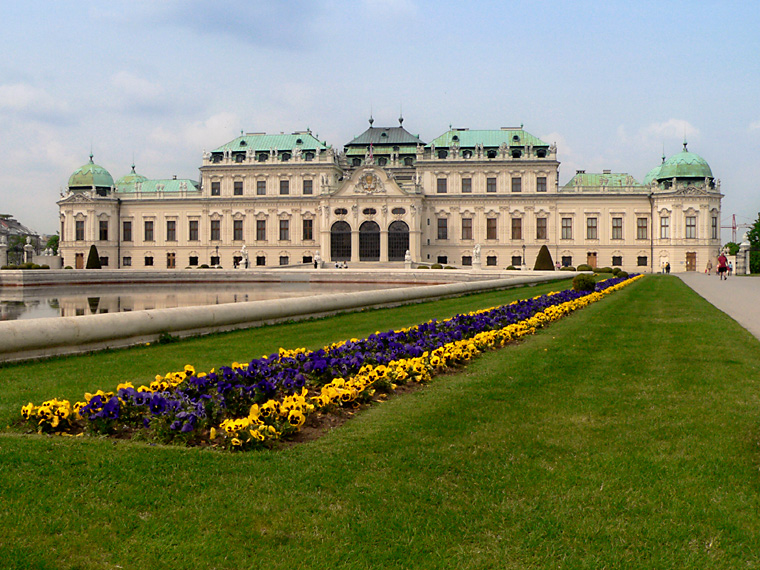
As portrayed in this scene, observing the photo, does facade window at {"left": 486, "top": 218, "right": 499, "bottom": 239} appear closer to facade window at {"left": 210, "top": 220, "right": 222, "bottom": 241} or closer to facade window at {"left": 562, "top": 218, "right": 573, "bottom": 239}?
facade window at {"left": 562, "top": 218, "right": 573, "bottom": 239}

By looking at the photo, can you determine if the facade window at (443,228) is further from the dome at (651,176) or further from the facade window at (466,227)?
the dome at (651,176)

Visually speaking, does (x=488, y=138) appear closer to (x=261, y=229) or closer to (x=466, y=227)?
(x=466, y=227)

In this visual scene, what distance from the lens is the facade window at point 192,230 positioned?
3199 inches

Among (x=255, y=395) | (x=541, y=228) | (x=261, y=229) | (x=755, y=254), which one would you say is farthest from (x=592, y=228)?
(x=255, y=395)

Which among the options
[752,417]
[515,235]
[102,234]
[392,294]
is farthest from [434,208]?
[752,417]

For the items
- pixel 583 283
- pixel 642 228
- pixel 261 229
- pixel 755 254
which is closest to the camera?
pixel 583 283

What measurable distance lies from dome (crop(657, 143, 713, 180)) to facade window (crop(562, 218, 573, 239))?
12.0m

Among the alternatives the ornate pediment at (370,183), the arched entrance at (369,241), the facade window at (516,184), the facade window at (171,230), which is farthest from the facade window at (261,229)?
the facade window at (516,184)

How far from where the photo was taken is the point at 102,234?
3221 inches

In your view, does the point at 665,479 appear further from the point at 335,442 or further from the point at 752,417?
the point at 335,442

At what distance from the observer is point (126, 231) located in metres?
82.7

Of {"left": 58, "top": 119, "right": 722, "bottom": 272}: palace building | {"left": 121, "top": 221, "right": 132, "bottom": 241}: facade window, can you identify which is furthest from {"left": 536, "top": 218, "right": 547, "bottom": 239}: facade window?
{"left": 121, "top": 221, "right": 132, "bottom": 241}: facade window

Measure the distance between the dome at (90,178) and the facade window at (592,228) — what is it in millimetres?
61523

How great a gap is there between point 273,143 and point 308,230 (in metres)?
12.2
